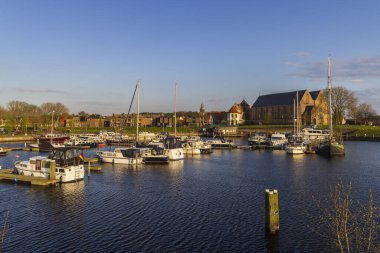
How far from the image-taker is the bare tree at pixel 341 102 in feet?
443

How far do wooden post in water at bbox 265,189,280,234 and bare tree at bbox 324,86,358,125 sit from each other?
12258 cm

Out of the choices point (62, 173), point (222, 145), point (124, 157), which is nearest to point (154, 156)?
point (124, 157)

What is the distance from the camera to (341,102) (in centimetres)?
13500

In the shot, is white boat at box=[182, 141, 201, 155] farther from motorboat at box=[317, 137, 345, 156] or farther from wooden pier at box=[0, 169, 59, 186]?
wooden pier at box=[0, 169, 59, 186]

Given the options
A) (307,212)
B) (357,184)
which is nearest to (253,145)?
(357,184)

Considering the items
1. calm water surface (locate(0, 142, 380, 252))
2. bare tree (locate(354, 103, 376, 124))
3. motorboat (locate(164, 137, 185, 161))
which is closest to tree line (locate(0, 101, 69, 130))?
motorboat (locate(164, 137, 185, 161))

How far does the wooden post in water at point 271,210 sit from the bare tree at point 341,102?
122583mm

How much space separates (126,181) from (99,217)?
1410 cm

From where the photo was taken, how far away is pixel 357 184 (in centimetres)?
3894

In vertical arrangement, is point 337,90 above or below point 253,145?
Result: above

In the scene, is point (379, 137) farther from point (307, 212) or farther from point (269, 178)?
point (307, 212)

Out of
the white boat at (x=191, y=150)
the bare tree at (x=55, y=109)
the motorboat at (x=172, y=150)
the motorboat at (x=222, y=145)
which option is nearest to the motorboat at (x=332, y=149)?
the motorboat at (x=222, y=145)

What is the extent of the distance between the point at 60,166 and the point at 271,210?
24.7 m

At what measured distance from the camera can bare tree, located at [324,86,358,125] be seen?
13488 centimetres
